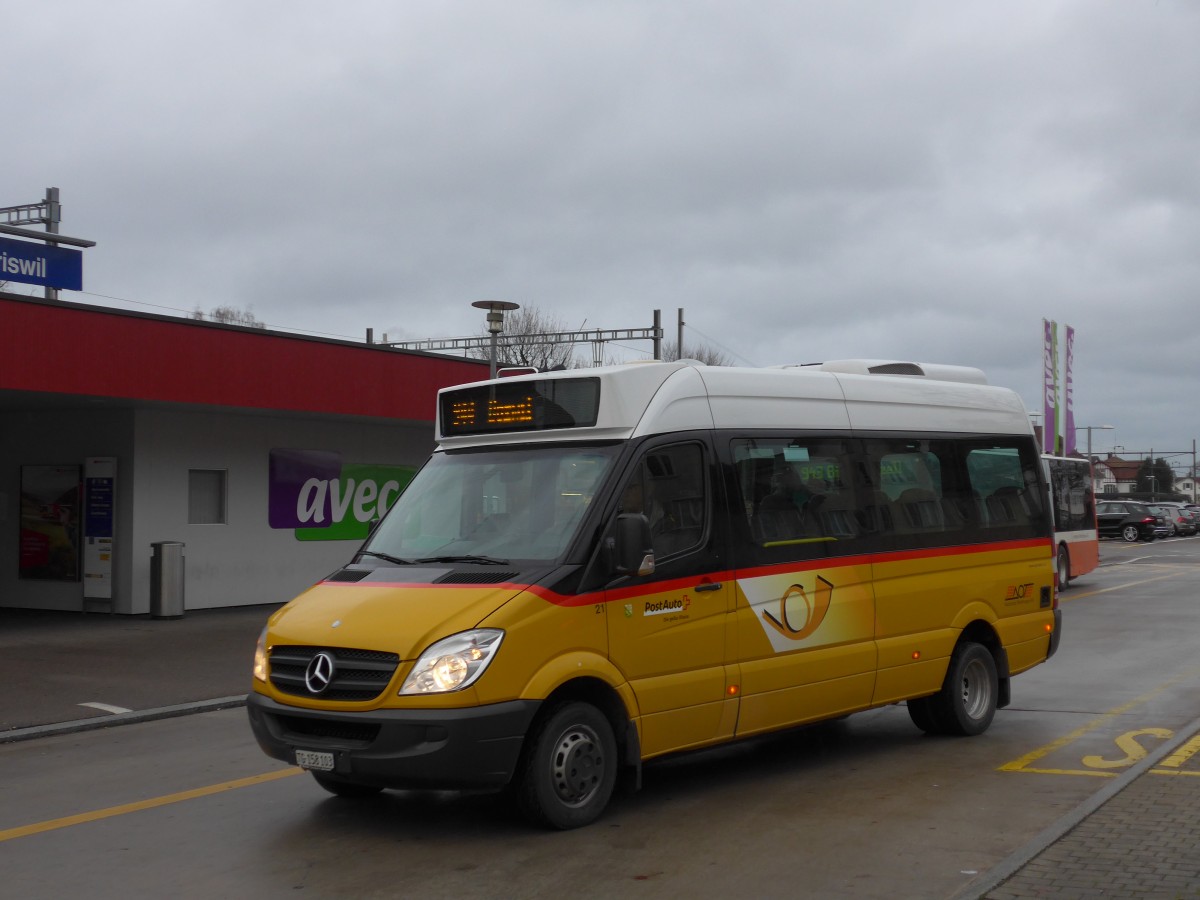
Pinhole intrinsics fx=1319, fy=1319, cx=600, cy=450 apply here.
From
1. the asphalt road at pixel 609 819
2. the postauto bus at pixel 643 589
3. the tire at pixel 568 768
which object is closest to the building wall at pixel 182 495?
the asphalt road at pixel 609 819

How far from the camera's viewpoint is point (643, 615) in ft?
24.2

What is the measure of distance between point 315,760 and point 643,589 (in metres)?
1.98

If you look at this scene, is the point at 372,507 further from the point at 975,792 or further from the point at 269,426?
the point at 975,792

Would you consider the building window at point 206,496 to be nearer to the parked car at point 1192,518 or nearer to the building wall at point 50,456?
the building wall at point 50,456

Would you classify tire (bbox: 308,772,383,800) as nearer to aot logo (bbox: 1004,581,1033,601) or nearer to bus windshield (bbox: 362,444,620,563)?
bus windshield (bbox: 362,444,620,563)

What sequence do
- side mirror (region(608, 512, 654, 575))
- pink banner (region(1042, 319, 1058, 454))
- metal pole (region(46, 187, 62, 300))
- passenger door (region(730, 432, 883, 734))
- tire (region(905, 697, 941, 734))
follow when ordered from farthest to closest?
pink banner (region(1042, 319, 1058, 454))
metal pole (region(46, 187, 62, 300))
tire (region(905, 697, 941, 734))
passenger door (region(730, 432, 883, 734))
side mirror (region(608, 512, 654, 575))

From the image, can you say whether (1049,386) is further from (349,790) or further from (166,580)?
(349,790)

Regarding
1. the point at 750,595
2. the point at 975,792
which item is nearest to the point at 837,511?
A: the point at 750,595

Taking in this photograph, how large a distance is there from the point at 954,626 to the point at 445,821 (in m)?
4.31

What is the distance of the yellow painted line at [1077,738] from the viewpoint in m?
8.55

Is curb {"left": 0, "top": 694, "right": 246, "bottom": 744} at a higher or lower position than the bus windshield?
lower

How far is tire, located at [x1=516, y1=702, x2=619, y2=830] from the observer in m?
6.82

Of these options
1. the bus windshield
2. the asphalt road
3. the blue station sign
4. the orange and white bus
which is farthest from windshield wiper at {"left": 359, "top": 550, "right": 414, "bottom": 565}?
the orange and white bus

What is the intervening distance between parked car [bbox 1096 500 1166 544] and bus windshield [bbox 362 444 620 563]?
54525 mm
